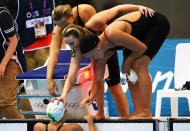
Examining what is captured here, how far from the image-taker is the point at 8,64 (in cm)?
414

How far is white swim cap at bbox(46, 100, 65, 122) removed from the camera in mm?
3229

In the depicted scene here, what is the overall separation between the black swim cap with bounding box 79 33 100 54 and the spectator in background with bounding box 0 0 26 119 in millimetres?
1127

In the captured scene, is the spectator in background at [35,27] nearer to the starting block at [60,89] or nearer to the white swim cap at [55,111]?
the starting block at [60,89]

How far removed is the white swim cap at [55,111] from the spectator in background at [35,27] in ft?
5.34

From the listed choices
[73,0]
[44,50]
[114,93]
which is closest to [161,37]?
[114,93]


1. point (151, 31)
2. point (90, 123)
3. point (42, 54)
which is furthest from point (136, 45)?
point (42, 54)

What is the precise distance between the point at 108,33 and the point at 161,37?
0.50 meters

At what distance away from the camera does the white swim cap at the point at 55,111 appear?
3.23 meters

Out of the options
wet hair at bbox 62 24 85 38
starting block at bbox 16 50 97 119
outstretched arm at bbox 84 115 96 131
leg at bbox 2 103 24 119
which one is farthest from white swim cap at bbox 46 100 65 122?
leg at bbox 2 103 24 119

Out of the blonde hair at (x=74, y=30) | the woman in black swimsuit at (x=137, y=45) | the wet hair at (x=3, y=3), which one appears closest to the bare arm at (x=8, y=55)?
the wet hair at (x=3, y=3)

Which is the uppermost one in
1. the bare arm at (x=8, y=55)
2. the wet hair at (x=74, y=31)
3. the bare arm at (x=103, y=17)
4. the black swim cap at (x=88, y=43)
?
the bare arm at (x=103, y=17)

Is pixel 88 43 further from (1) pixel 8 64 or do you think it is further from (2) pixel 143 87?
(1) pixel 8 64

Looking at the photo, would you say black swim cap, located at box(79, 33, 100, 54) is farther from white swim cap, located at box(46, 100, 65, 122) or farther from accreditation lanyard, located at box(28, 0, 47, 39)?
accreditation lanyard, located at box(28, 0, 47, 39)

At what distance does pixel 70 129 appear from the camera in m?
3.35
